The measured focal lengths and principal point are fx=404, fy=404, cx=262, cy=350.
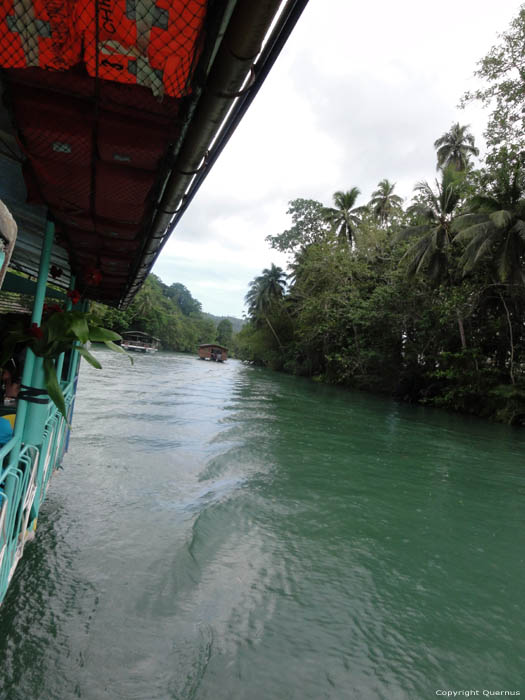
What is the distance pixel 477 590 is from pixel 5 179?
16.3ft

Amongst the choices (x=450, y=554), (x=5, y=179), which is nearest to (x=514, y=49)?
(x=450, y=554)

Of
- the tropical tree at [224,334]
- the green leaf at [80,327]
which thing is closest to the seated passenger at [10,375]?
the green leaf at [80,327]

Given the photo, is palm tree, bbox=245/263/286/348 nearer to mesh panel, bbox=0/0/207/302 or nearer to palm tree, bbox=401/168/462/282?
palm tree, bbox=401/168/462/282

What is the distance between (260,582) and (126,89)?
3631mm

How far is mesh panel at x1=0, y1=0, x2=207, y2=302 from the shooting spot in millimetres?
1269

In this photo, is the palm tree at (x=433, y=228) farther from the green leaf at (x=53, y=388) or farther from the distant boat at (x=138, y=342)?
the distant boat at (x=138, y=342)

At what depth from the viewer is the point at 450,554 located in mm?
4410

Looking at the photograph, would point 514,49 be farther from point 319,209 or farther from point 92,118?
point 319,209

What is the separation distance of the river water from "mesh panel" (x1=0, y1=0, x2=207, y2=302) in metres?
2.79

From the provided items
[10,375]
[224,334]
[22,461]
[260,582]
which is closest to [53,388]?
[22,461]

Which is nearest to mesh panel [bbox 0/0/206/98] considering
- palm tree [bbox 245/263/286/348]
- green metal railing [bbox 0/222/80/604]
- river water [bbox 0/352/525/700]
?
green metal railing [bbox 0/222/80/604]

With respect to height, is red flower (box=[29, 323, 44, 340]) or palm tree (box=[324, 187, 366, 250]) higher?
palm tree (box=[324, 187, 366, 250])

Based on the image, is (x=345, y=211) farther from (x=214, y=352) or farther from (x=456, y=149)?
(x=214, y=352)

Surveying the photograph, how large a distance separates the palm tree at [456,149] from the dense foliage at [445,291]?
1428 cm
